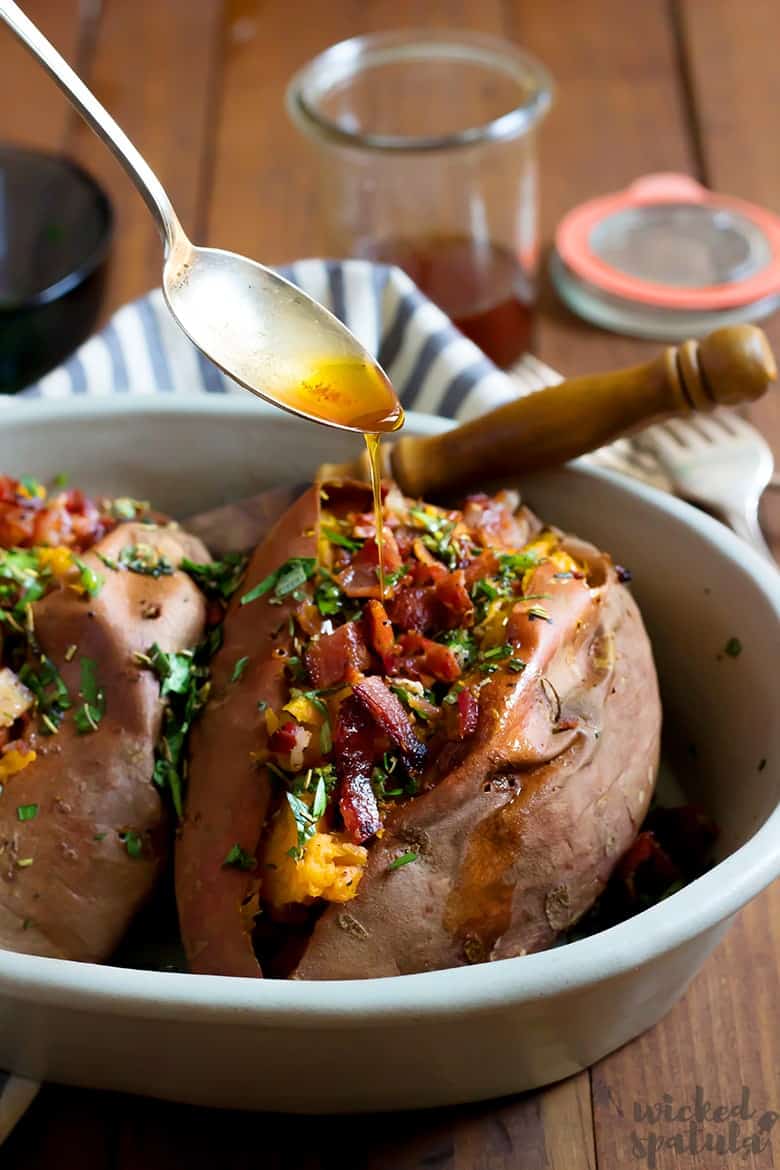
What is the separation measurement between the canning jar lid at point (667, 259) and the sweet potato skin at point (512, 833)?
1488 mm

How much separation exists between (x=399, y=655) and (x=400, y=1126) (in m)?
0.57

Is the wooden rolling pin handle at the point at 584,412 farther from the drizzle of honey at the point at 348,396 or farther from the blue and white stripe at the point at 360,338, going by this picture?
the blue and white stripe at the point at 360,338

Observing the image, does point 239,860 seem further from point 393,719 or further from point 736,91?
point 736,91

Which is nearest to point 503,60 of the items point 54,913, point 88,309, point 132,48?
point 88,309

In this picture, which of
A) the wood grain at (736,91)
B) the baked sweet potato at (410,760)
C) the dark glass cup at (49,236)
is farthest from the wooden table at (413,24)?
the baked sweet potato at (410,760)

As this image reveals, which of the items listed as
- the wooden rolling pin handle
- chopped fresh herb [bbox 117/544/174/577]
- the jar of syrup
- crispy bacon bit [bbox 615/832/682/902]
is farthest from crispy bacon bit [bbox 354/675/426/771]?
the jar of syrup

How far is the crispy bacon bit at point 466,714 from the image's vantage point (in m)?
1.59

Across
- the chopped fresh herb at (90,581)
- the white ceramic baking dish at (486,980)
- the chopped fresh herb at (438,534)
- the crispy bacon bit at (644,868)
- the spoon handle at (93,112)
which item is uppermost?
the spoon handle at (93,112)

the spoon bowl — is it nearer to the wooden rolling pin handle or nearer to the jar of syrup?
the wooden rolling pin handle

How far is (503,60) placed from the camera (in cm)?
313

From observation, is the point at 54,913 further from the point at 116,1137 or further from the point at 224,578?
the point at 224,578

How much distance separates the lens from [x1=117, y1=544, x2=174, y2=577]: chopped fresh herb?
191cm

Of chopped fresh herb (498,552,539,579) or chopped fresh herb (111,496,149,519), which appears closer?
chopped fresh herb (498,552,539,579)

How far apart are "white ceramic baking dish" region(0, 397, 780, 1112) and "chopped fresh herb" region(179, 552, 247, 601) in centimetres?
32
